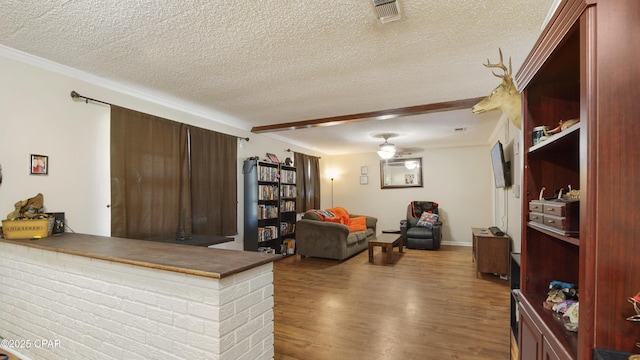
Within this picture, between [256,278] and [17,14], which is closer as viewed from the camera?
[256,278]

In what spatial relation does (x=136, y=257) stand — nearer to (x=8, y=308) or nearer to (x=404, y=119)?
(x=8, y=308)

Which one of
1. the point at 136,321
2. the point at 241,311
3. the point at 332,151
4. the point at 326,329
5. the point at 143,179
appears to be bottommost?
the point at 326,329

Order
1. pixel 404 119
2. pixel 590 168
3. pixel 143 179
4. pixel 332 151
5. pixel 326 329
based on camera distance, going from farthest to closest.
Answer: pixel 332 151
pixel 404 119
pixel 143 179
pixel 326 329
pixel 590 168

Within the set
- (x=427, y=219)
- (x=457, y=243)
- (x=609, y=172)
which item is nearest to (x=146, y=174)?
(x=609, y=172)

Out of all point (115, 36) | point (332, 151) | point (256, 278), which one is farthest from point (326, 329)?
point (332, 151)

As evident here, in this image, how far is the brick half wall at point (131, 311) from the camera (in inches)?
50.3

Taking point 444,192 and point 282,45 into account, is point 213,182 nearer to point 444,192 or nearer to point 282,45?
point 282,45

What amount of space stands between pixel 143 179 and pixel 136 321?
2.09 m

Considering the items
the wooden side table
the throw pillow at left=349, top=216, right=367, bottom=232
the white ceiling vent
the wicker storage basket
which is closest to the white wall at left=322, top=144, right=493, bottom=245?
the throw pillow at left=349, top=216, right=367, bottom=232

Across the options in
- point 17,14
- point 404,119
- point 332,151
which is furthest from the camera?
point 332,151

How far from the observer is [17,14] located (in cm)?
182

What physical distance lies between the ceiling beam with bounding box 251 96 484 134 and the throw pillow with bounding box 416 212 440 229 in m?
3.06

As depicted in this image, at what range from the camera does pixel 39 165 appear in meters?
2.41

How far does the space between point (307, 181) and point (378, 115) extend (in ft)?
9.76
